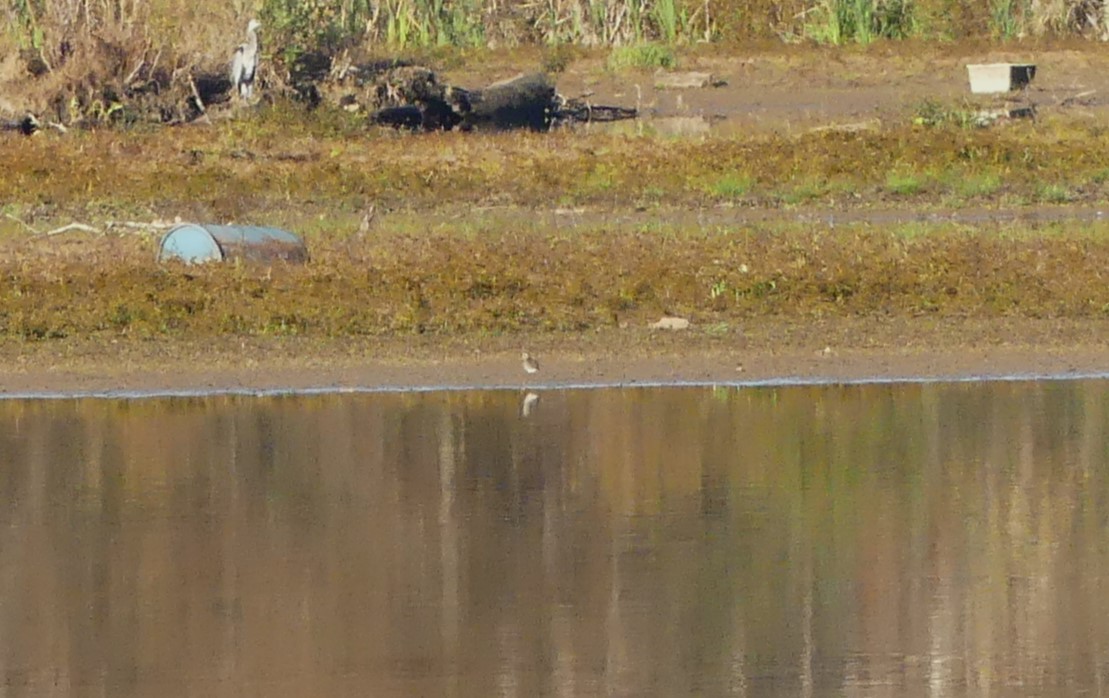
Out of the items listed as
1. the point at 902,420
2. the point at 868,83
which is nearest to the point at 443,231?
the point at 902,420

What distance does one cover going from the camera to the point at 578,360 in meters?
11.8

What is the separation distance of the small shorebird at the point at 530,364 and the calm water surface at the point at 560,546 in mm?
821

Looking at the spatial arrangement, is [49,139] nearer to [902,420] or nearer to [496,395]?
[496,395]

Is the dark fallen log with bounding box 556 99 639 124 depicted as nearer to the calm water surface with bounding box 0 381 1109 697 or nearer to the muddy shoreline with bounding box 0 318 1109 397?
the muddy shoreline with bounding box 0 318 1109 397

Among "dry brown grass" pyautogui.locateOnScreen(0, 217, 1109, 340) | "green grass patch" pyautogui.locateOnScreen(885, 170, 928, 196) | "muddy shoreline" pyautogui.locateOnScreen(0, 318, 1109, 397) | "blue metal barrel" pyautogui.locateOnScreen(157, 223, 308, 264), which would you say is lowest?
"muddy shoreline" pyautogui.locateOnScreen(0, 318, 1109, 397)

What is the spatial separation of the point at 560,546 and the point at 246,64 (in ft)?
53.4

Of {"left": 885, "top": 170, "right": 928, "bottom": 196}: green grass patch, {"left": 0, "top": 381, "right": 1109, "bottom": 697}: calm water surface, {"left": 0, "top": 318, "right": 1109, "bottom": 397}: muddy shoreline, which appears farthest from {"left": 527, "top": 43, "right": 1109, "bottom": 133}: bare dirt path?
{"left": 0, "top": 381, "right": 1109, "bottom": 697}: calm water surface

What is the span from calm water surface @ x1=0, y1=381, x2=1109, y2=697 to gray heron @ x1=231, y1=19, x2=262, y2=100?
489 inches

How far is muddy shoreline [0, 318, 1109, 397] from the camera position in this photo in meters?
11.4

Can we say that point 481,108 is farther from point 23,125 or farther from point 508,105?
point 23,125

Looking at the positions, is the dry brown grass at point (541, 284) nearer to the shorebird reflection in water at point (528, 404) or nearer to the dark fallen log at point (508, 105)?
the shorebird reflection in water at point (528, 404)

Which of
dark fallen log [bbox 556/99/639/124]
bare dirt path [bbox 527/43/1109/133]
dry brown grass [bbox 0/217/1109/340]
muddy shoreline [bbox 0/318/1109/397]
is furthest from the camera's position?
dark fallen log [bbox 556/99/639/124]

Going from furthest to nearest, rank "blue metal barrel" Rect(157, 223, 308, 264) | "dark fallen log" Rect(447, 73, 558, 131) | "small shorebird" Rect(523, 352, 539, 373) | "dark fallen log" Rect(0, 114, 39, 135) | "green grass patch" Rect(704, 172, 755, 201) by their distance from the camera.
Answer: "dark fallen log" Rect(447, 73, 558, 131), "dark fallen log" Rect(0, 114, 39, 135), "green grass patch" Rect(704, 172, 755, 201), "blue metal barrel" Rect(157, 223, 308, 264), "small shorebird" Rect(523, 352, 539, 373)

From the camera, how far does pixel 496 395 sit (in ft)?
36.0
